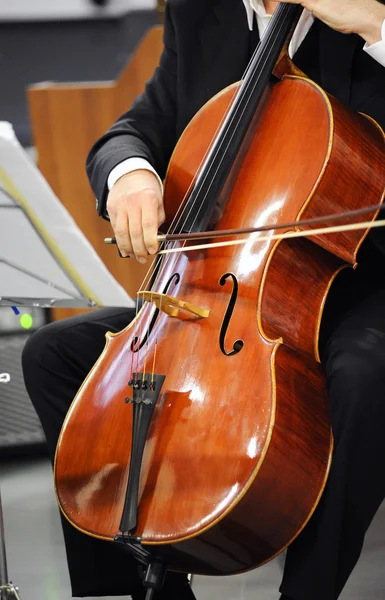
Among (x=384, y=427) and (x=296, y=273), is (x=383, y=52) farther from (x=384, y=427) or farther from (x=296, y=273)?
(x=384, y=427)

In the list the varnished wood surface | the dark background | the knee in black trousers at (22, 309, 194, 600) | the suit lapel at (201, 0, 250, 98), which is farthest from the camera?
the dark background

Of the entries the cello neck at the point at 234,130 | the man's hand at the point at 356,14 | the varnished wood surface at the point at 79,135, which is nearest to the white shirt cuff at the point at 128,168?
the cello neck at the point at 234,130

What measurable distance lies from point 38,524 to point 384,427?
3.36 ft

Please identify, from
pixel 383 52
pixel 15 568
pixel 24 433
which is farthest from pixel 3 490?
pixel 383 52

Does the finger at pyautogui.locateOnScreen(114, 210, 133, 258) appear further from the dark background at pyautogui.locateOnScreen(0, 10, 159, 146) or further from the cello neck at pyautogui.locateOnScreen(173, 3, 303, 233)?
the dark background at pyautogui.locateOnScreen(0, 10, 159, 146)

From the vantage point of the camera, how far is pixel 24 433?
2125 millimetres

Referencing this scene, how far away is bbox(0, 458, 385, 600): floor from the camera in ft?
4.61

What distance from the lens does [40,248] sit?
1084mm

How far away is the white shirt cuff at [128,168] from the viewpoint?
124 cm

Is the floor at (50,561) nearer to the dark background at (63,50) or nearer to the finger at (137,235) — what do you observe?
the finger at (137,235)

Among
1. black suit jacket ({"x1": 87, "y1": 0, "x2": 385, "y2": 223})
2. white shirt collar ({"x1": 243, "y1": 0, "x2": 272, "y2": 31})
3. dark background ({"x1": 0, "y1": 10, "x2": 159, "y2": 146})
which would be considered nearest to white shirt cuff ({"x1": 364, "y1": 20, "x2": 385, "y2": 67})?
black suit jacket ({"x1": 87, "y1": 0, "x2": 385, "y2": 223})

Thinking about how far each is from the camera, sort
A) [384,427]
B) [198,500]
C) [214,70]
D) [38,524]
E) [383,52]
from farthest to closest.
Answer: [38,524], [214,70], [383,52], [384,427], [198,500]

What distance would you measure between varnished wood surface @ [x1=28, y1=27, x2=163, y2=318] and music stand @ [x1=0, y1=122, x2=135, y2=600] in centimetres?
127

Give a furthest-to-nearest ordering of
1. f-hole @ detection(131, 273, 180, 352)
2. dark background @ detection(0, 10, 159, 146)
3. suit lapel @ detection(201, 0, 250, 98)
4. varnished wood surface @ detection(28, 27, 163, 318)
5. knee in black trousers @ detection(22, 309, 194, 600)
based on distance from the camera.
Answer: dark background @ detection(0, 10, 159, 146), varnished wood surface @ detection(28, 27, 163, 318), suit lapel @ detection(201, 0, 250, 98), knee in black trousers @ detection(22, 309, 194, 600), f-hole @ detection(131, 273, 180, 352)
